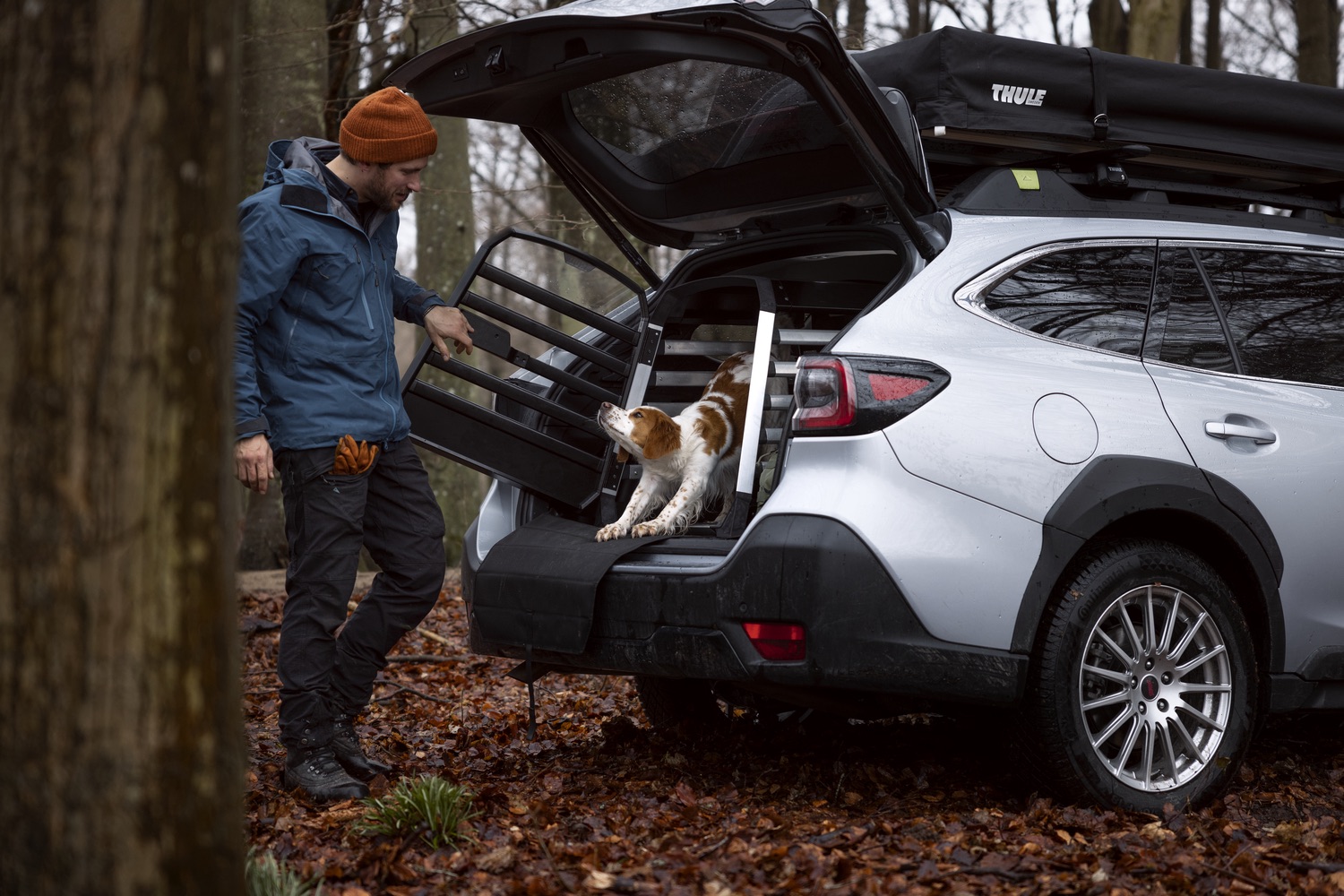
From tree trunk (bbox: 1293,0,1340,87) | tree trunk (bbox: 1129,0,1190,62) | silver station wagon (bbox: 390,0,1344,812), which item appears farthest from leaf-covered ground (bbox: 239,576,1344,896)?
tree trunk (bbox: 1293,0,1340,87)

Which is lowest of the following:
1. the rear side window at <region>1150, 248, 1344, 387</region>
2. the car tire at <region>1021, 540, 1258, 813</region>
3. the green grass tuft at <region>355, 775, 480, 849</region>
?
the green grass tuft at <region>355, 775, 480, 849</region>

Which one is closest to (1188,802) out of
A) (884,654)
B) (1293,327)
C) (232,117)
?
(884,654)

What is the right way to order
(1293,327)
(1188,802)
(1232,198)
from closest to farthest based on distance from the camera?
1. (1188,802)
2. (1293,327)
3. (1232,198)

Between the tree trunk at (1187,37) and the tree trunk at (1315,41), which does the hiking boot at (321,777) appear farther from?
the tree trunk at (1187,37)

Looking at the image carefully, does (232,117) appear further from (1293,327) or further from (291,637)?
(1293,327)

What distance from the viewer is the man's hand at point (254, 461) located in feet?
12.8

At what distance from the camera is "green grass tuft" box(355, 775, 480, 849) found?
3.50m

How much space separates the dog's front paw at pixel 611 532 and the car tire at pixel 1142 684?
1.46 meters

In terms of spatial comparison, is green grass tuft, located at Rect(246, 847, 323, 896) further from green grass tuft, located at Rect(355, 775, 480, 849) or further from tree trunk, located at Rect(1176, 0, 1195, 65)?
tree trunk, located at Rect(1176, 0, 1195, 65)

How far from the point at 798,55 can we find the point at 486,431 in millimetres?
1851

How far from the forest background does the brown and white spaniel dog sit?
223cm

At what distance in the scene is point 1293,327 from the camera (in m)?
4.60

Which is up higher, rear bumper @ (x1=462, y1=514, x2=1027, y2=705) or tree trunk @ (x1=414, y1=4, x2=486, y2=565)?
tree trunk @ (x1=414, y1=4, x2=486, y2=565)

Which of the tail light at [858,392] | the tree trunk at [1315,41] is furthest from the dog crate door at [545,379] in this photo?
the tree trunk at [1315,41]
